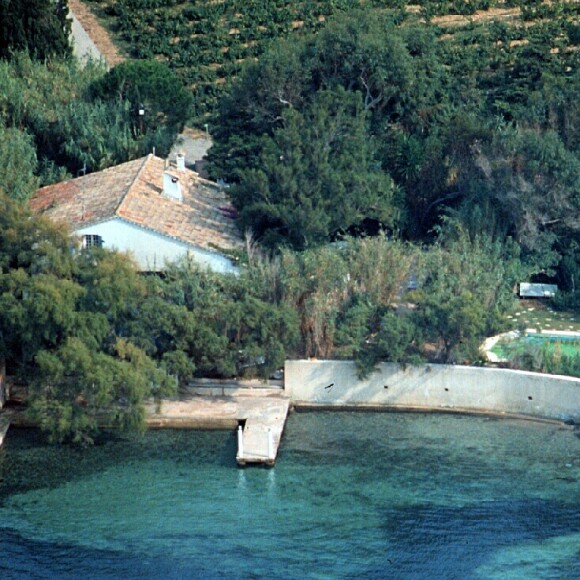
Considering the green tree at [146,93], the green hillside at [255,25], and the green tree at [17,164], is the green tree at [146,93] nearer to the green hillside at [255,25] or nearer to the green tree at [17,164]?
the green tree at [17,164]

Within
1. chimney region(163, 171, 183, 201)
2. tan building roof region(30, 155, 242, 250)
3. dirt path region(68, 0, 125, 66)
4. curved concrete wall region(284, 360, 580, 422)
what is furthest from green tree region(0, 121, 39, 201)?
dirt path region(68, 0, 125, 66)

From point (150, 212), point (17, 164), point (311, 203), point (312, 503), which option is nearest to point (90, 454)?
point (312, 503)

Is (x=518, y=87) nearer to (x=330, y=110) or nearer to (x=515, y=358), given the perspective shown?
A: (x=330, y=110)

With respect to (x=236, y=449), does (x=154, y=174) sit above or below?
above

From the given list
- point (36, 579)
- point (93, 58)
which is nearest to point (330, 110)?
point (93, 58)

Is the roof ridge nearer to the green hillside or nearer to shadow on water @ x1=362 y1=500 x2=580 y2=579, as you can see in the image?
the green hillside

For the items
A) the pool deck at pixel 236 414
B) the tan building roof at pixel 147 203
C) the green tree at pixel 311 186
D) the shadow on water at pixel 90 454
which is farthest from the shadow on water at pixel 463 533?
the tan building roof at pixel 147 203

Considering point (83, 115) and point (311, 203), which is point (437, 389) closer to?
point (311, 203)
